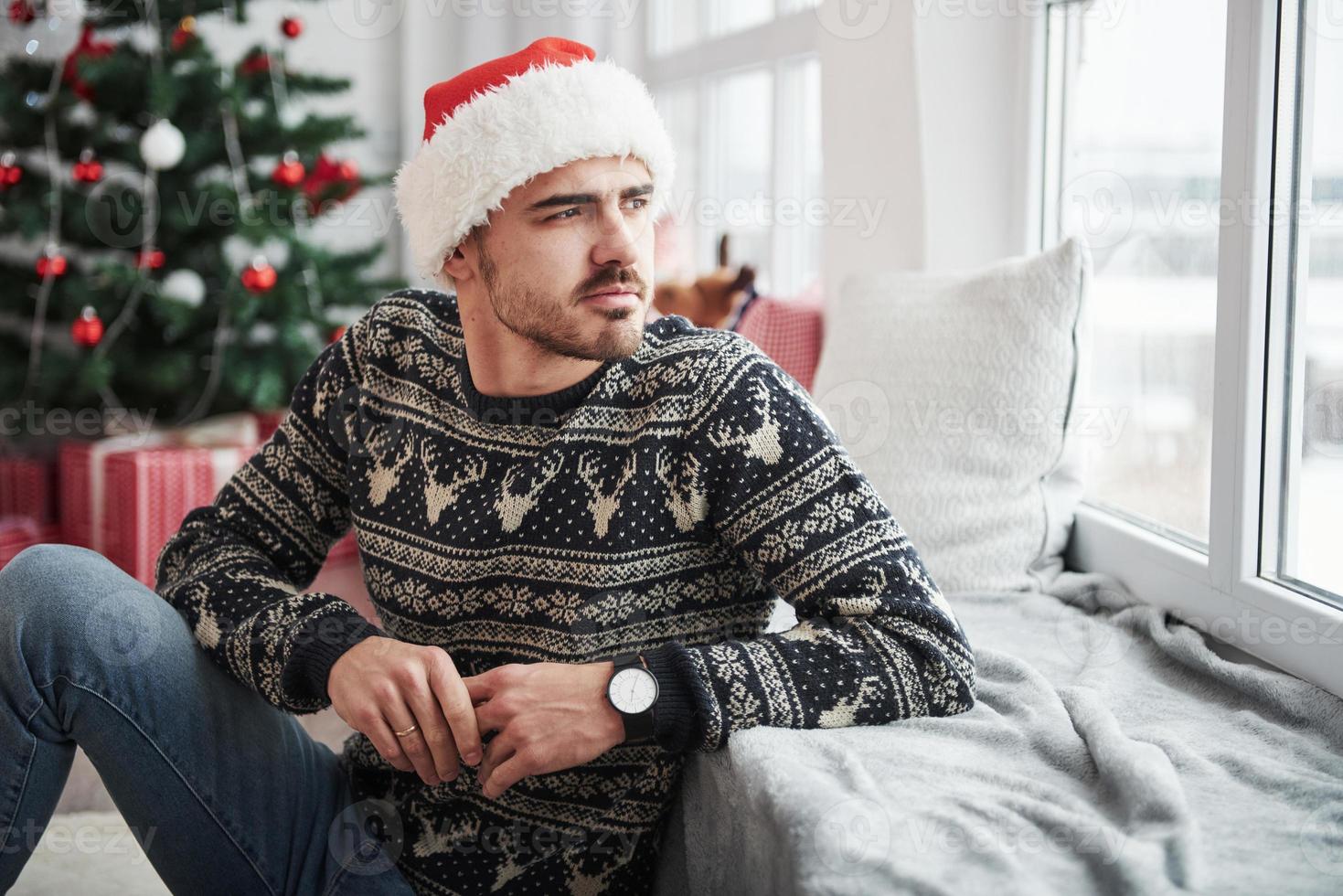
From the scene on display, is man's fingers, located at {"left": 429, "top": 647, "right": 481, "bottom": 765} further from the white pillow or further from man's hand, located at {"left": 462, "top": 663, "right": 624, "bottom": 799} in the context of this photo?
the white pillow

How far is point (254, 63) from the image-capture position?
297cm

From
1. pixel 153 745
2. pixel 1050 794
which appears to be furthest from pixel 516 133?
pixel 1050 794

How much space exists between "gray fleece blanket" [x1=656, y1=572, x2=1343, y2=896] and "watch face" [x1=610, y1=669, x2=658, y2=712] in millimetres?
79

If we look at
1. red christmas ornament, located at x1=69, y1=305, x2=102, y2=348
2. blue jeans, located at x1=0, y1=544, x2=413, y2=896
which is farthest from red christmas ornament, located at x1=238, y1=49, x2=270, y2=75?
blue jeans, located at x1=0, y1=544, x2=413, y2=896

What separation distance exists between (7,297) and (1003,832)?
286 centimetres

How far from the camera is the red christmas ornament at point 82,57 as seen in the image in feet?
9.02

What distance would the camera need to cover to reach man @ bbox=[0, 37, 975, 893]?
98 centimetres

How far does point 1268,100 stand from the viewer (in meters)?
1.22

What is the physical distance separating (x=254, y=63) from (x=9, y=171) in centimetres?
63

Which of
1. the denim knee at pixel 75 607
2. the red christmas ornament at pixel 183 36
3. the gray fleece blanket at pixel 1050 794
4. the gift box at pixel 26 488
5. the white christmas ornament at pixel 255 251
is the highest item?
the red christmas ornament at pixel 183 36

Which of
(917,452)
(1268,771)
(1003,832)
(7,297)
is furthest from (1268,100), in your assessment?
(7,297)

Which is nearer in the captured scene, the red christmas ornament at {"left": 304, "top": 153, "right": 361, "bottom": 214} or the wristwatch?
the wristwatch

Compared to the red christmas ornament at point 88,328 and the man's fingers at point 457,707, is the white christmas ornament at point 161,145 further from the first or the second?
the man's fingers at point 457,707

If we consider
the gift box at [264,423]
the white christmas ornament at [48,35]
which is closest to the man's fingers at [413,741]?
the gift box at [264,423]
